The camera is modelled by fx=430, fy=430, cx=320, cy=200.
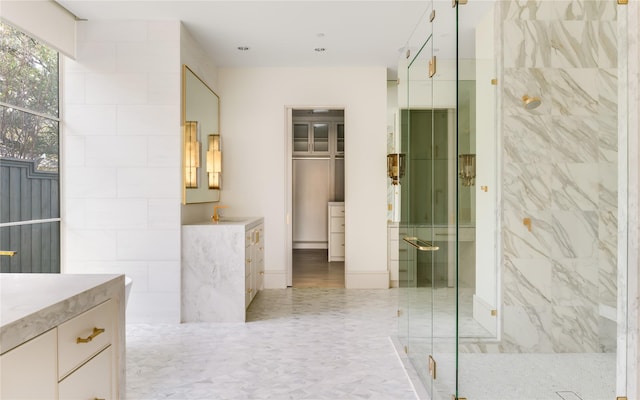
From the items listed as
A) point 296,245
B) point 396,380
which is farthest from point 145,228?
point 296,245

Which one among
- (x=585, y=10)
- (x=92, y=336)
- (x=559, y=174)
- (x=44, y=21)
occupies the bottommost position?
(x=92, y=336)

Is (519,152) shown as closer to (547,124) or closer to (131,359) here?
(547,124)

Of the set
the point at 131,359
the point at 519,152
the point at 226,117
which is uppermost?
the point at 226,117

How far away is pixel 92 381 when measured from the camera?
4.44ft

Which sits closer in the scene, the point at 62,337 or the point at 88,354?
the point at 62,337

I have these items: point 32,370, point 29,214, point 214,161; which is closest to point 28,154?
point 29,214

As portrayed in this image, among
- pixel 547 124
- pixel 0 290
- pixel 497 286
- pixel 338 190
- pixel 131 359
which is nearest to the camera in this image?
pixel 0 290

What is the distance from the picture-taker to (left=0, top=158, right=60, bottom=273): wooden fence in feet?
10.5

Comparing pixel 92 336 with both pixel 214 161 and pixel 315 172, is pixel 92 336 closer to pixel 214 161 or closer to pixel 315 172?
pixel 214 161

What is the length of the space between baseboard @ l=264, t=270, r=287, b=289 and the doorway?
1989 mm

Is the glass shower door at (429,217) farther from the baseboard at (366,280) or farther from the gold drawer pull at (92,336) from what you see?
the baseboard at (366,280)

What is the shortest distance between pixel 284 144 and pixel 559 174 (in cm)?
408

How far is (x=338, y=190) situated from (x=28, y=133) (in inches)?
219

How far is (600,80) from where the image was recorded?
1.60m
